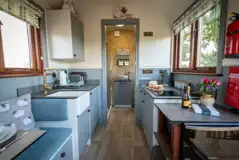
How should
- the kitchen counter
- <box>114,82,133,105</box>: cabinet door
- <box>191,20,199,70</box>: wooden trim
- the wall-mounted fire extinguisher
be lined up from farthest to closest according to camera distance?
<box>114,82,133,105</box>: cabinet door, <box>191,20,199,70</box>: wooden trim, the wall-mounted fire extinguisher, the kitchen counter

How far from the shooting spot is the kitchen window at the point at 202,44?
1571 millimetres

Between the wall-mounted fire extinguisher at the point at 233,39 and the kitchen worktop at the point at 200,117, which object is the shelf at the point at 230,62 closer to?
the wall-mounted fire extinguisher at the point at 233,39

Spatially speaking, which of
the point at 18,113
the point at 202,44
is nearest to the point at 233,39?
the point at 202,44

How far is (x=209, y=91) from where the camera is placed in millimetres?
1372

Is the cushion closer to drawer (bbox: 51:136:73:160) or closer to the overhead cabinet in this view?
drawer (bbox: 51:136:73:160)

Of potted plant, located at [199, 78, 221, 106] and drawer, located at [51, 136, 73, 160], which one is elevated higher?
potted plant, located at [199, 78, 221, 106]

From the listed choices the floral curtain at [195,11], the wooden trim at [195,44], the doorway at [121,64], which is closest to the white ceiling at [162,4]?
the floral curtain at [195,11]

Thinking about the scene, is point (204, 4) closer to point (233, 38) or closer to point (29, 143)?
point (233, 38)

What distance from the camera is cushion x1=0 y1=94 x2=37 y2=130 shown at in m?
1.16

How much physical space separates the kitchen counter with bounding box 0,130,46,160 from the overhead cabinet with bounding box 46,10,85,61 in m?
1.57

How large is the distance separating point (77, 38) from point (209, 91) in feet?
7.24

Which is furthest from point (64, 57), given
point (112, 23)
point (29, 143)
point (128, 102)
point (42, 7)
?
point (128, 102)

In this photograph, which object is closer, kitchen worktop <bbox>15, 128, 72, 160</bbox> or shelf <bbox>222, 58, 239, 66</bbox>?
kitchen worktop <bbox>15, 128, 72, 160</bbox>

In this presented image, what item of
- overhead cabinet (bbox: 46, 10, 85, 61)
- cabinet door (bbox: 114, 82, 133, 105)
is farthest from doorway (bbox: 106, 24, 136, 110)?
overhead cabinet (bbox: 46, 10, 85, 61)
